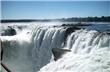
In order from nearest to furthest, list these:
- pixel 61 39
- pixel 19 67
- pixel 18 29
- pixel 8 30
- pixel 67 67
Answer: pixel 67 67 → pixel 61 39 → pixel 19 67 → pixel 8 30 → pixel 18 29

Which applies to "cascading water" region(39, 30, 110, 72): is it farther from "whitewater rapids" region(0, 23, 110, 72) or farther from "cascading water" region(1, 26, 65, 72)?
"cascading water" region(1, 26, 65, 72)

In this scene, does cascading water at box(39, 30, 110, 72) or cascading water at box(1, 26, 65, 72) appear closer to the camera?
cascading water at box(39, 30, 110, 72)

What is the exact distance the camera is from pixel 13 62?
1281cm

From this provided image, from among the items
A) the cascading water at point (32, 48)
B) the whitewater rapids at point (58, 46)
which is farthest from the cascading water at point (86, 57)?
the cascading water at point (32, 48)

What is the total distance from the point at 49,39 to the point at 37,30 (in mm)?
2362

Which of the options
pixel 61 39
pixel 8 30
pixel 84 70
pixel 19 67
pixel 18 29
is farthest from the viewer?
pixel 18 29

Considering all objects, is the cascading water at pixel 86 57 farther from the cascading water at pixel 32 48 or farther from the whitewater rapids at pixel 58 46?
the cascading water at pixel 32 48

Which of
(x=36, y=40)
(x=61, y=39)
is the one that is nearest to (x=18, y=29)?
(x=36, y=40)

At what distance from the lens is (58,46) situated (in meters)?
11.1

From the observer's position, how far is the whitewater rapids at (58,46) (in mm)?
5734

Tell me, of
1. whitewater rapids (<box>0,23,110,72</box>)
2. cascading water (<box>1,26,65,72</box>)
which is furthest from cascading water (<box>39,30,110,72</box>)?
cascading water (<box>1,26,65,72</box>)

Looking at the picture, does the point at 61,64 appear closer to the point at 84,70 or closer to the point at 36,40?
the point at 84,70

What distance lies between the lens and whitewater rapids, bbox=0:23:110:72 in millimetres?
5734

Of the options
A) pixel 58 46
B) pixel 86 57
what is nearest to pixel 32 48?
pixel 58 46
